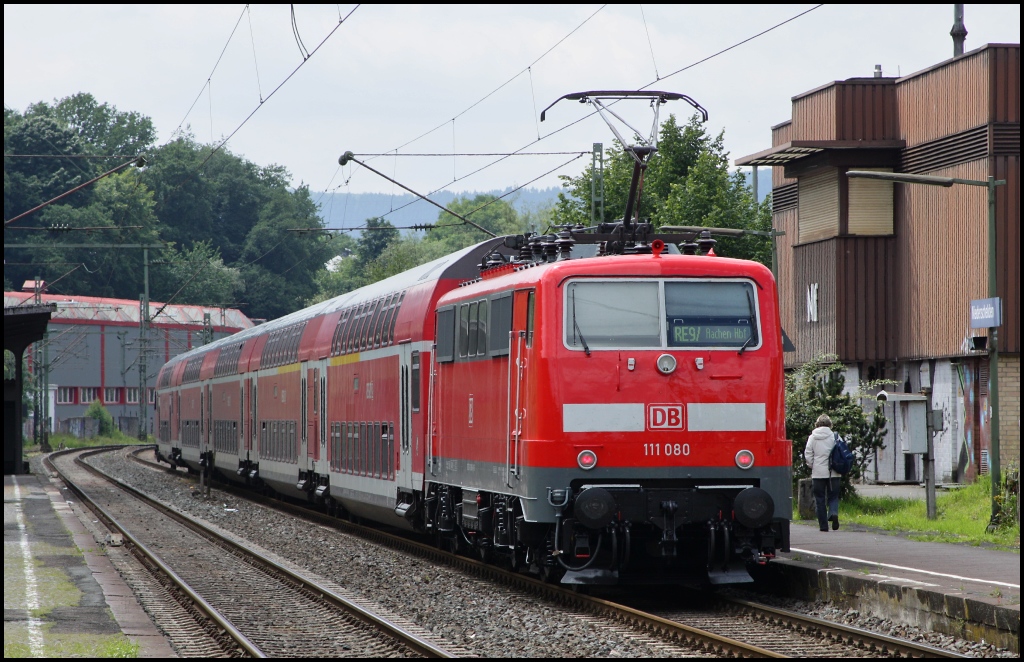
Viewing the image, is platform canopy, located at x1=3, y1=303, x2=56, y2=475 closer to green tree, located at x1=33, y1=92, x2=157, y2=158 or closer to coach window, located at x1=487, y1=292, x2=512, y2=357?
coach window, located at x1=487, y1=292, x2=512, y2=357

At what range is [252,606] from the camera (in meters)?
14.7

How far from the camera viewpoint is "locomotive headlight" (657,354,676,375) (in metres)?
13.4

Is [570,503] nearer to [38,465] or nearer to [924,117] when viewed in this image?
[924,117]

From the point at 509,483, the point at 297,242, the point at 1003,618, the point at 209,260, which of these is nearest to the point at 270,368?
the point at 509,483

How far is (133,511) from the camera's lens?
30031 millimetres

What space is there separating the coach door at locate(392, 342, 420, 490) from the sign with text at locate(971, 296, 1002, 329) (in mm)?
7399

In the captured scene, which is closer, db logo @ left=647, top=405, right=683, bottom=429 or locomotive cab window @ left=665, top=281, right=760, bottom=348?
db logo @ left=647, top=405, right=683, bottom=429

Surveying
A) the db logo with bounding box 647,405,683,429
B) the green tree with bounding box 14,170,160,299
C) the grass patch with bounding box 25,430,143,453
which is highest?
the green tree with bounding box 14,170,160,299

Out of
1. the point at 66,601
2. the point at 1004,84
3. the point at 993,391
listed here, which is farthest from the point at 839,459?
the point at 1004,84

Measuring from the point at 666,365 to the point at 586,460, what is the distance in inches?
46.6

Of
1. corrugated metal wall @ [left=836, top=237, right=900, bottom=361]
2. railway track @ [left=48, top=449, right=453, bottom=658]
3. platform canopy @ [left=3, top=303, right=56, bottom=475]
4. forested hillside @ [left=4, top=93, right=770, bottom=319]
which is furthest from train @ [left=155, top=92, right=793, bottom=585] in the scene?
forested hillside @ [left=4, top=93, right=770, bottom=319]

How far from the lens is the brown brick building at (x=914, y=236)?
94.4 ft

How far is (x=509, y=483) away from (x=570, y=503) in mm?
1108

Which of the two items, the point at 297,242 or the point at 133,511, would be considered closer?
the point at 133,511
